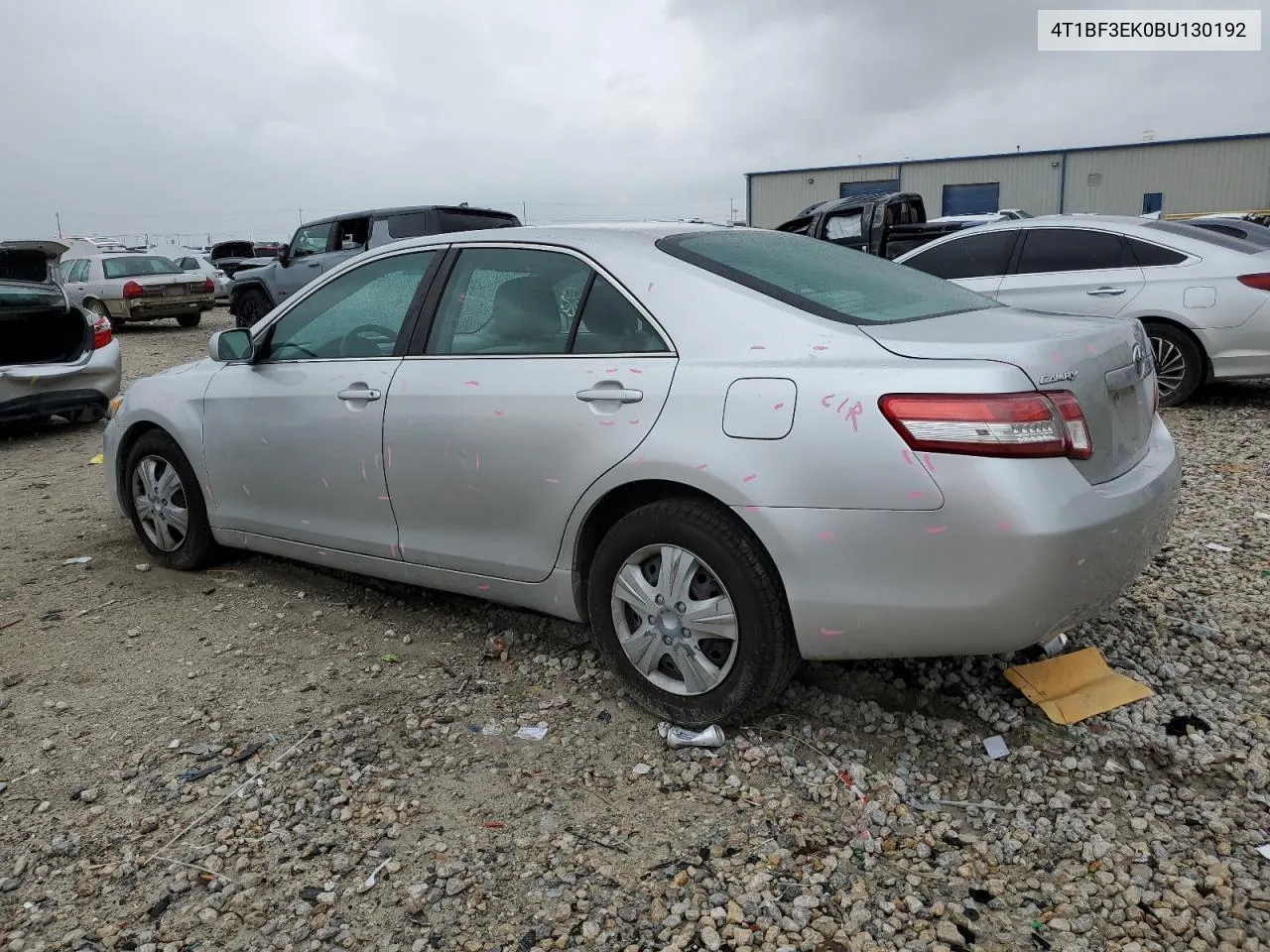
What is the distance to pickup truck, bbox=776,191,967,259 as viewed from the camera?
498 inches

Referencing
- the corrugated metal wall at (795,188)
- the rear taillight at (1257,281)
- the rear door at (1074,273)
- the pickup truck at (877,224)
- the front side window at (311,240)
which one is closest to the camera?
the rear taillight at (1257,281)

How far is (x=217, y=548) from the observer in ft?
15.1

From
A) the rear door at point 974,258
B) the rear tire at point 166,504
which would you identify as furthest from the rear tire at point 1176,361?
the rear tire at point 166,504

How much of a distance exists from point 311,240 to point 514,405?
1149 cm

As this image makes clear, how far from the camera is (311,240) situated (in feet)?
44.2

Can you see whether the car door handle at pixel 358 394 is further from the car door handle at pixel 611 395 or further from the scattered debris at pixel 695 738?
the scattered debris at pixel 695 738

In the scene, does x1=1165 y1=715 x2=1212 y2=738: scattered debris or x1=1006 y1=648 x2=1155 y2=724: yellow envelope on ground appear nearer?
x1=1165 y1=715 x2=1212 y2=738: scattered debris

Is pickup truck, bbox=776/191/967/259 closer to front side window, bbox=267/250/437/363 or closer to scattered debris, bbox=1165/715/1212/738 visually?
front side window, bbox=267/250/437/363

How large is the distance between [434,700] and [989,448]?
78.4 inches

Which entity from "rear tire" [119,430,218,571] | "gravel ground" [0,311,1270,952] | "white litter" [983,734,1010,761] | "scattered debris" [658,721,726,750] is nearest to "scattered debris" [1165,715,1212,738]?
"gravel ground" [0,311,1270,952]

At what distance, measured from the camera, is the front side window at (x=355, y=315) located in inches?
147

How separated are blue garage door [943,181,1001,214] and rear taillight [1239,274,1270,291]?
3054 cm

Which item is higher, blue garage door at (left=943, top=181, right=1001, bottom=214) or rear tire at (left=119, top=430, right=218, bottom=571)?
blue garage door at (left=943, top=181, right=1001, bottom=214)

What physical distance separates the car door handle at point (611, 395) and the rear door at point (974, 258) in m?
5.83
